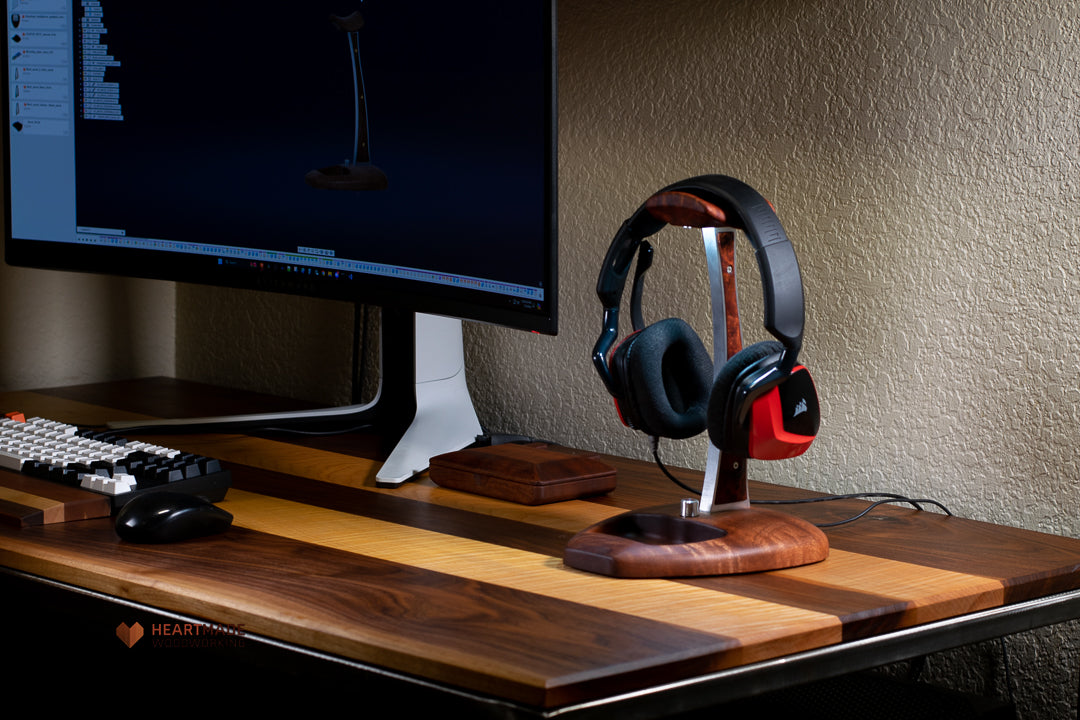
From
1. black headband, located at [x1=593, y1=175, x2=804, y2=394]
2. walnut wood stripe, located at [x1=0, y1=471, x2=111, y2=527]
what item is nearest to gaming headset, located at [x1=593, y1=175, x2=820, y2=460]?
black headband, located at [x1=593, y1=175, x2=804, y2=394]

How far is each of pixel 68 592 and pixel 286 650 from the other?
8.4 inches

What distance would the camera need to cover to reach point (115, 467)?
3.41 feet

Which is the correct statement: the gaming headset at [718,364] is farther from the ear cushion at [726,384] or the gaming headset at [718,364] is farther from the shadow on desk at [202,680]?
the shadow on desk at [202,680]

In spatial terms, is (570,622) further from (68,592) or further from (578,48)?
(578,48)

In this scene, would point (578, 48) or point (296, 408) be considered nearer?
point (578, 48)

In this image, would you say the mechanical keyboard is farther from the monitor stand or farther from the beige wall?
the beige wall

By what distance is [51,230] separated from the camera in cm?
154

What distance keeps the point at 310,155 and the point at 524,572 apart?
622 mm

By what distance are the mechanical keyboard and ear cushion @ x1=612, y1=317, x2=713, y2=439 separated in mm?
384

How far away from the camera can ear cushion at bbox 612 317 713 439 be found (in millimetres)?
919

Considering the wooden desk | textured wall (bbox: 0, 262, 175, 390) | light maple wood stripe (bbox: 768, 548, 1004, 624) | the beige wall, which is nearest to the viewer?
the wooden desk

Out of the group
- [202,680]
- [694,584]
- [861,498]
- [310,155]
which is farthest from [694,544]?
[202,680]

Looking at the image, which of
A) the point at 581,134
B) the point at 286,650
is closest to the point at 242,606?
the point at 286,650

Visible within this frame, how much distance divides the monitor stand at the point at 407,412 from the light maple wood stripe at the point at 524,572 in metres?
0.16
